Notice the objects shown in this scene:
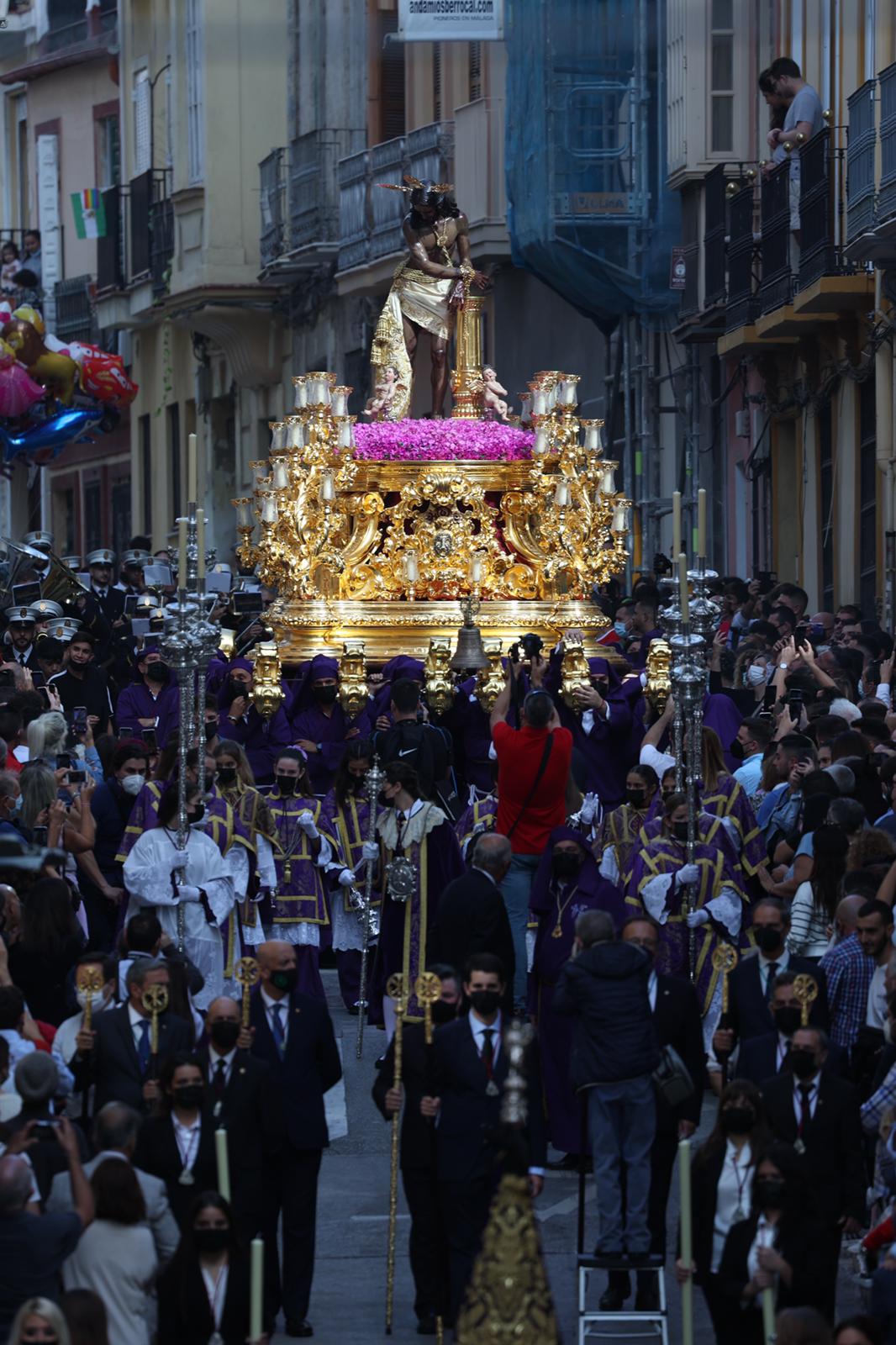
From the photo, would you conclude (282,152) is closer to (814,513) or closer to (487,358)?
(487,358)

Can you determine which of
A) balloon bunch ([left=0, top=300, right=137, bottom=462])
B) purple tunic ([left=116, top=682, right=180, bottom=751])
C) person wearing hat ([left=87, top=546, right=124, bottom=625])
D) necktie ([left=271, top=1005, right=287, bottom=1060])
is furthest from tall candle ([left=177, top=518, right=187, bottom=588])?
balloon bunch ([left=0, top=300, right=137, bottom=462])

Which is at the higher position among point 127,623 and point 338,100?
point 338,100

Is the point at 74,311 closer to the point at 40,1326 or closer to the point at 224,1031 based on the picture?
the point at 224,1031

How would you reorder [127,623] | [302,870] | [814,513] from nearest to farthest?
[302,870], [127,623], [814,513]

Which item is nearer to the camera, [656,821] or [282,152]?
[656,821]

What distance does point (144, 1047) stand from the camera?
10.2 metres

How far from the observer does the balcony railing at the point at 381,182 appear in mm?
28672

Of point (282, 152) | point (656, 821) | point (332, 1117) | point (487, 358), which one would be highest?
point (282, 152)

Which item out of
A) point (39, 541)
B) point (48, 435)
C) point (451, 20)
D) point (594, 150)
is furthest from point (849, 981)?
point (48, 435)

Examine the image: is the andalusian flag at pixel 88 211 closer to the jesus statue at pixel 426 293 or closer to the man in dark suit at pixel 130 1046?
the jesus statue at pixel 426 293

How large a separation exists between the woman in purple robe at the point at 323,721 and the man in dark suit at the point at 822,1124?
7.18 meters

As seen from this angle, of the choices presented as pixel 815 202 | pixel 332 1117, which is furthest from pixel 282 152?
pixel 332 1117

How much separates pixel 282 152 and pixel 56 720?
58.3 ft

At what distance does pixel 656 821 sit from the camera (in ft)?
41.8
